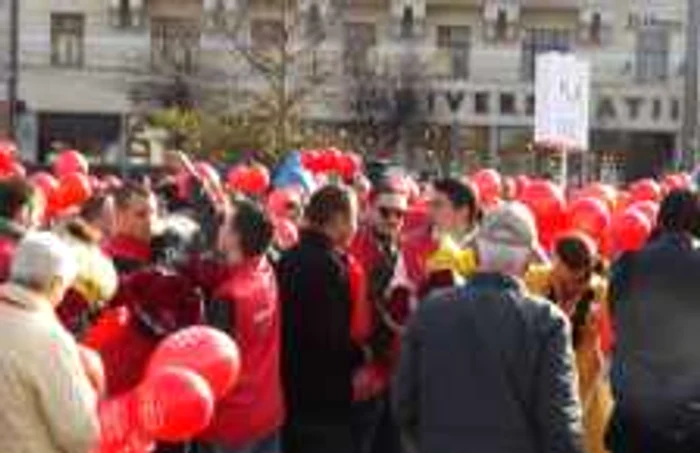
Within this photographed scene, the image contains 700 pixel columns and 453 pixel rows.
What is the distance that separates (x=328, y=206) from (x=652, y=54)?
47182 millimetres

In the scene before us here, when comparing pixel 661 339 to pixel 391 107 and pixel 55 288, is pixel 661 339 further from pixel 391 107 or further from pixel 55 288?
pixel 391 107

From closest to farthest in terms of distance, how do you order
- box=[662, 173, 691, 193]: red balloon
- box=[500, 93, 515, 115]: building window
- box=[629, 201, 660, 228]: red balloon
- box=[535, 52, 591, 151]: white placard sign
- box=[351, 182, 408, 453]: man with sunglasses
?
box=[351, 182, 408, 453]: man with sunglasses, box=[662, 173, 691, 193]: red balloon, box=[629, 201, 660, 228]: red balloon, box=[535, 52, 591, 151]: white placard sign, box=[500, 93, 515, 115]: building window


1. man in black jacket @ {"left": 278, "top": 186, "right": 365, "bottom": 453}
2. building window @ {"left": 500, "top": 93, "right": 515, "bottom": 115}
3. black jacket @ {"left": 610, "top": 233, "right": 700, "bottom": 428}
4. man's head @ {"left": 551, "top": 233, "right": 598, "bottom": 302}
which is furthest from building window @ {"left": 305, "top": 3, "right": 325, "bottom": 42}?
black jacket @ {"left": 610, "top": 233, "right": 700, "bottom": 428}

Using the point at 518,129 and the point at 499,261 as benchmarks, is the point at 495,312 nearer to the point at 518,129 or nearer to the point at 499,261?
the point at 499,261

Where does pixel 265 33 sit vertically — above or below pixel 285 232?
above

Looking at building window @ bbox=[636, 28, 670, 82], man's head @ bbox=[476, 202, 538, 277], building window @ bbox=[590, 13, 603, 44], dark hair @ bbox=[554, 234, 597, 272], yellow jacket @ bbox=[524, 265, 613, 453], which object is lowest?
yellow jacket @ bbox=[524, 265, 613, 453]

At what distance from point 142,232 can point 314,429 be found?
1.10m

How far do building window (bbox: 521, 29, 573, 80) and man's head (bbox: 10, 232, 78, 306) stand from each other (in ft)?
157

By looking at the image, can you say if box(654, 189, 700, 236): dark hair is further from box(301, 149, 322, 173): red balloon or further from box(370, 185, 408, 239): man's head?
box(301, 149, 322, 173): red balloon

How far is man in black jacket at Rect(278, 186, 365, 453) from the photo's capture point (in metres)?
8.14

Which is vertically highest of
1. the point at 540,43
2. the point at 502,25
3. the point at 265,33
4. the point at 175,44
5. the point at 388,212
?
the point at 502,25

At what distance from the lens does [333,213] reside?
8.07 metres

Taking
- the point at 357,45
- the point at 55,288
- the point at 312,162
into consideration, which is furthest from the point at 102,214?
the point at 357,45

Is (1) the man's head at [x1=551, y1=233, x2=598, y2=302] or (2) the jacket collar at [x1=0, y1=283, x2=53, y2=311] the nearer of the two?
(2) the jacket collar at [x1=0, y1=283, x2=53, y2=311]
